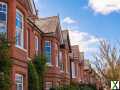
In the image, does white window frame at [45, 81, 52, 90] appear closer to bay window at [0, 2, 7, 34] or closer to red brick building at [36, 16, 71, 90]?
red brick building at [36, 16, 71, 90]

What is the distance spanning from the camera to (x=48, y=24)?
136 ft

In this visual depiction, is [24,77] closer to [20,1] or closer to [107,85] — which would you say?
[20,1]

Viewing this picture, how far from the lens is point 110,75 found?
38.9m

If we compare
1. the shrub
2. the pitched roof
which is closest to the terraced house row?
the pitched roof

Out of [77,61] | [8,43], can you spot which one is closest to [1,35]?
[8,43]

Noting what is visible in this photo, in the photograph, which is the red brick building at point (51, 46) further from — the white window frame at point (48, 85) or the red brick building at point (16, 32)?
the red brick building at point (16, 32)

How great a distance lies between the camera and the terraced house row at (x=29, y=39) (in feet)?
75.6

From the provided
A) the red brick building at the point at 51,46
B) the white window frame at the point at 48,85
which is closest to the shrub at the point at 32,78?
the red brick building at the point at 51,46

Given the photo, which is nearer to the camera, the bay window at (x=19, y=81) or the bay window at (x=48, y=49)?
the bay window at (x=19, y=81)

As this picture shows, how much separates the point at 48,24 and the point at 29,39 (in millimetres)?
9294

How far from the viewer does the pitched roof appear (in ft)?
131

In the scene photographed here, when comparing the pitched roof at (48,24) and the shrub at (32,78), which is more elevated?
the pitched roof at (48,24)

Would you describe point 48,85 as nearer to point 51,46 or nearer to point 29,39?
point 51,46

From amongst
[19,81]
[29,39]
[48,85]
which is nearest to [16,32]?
[19,81]
